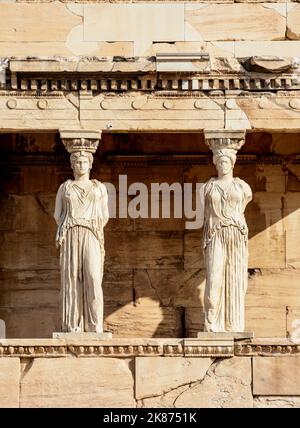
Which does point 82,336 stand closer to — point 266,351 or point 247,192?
point 266,351

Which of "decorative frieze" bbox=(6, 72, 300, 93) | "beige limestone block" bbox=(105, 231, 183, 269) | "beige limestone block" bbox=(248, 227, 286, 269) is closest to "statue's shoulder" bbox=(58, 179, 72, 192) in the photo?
"decorative frieze" bbox=(6, 72, 300, 93)

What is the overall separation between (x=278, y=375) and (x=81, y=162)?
336 cm

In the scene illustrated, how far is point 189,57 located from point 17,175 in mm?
3249

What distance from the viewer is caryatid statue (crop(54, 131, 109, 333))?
44.7 m

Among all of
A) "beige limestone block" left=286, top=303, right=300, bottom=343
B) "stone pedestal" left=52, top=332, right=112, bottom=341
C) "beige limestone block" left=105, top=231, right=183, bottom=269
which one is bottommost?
"stone pedestal" left=52, top=332, right=112, bottom=341

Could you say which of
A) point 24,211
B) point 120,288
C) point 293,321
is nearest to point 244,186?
point 293,321

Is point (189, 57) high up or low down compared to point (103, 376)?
up

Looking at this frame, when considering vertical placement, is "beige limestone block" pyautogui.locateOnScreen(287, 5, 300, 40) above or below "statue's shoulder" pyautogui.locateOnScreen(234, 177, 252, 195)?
above

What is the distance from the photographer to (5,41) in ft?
149

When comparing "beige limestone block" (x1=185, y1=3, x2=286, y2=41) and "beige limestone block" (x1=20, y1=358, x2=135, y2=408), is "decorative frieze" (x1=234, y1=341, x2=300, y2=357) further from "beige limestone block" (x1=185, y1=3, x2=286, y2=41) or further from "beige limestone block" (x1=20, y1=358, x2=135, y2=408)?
"beige limestone block" (x1=185, y1=3, x2=286, y2=41)

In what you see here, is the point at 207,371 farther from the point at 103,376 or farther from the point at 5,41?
the point at 5,41

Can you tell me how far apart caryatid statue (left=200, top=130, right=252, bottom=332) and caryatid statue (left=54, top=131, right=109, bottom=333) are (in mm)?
1228

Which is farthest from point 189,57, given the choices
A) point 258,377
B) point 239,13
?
point 258,377

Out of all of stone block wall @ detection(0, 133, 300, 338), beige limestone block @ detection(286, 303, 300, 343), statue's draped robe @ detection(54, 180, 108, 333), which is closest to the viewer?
statue's draped robe @ detection(54, 180, 108, 333)
